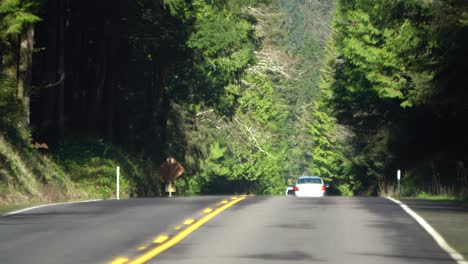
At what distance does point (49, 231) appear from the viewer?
59.1 ft

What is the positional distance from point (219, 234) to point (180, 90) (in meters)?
33.4

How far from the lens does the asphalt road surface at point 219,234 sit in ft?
48.4

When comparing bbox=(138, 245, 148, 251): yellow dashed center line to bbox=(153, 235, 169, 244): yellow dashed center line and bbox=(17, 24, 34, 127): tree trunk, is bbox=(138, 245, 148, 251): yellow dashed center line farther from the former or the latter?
bbox=(17, 24, 34, 127): tree trunk

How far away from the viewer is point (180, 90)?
5100 cm

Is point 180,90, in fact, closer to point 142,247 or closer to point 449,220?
point 449,220

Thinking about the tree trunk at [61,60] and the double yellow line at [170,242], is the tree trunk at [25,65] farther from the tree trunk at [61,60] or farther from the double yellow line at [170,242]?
the double yellow line at [170,242]

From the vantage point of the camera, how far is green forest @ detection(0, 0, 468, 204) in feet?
103

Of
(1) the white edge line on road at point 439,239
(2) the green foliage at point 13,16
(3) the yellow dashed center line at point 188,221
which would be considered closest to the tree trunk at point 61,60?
(2) the green foliage at point 13,16

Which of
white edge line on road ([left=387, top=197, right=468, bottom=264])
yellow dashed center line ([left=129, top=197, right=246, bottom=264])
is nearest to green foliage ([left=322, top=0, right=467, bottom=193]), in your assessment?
white edge line on road ([left=387, top=197, right=468, bottom=264])

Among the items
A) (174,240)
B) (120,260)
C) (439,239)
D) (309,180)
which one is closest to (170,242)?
(174,240)

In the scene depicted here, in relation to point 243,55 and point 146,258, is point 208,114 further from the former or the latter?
point 146,258

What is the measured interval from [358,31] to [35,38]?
17500 mm

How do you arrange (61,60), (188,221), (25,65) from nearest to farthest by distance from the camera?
(188,221) < (25,65) < (61,60)

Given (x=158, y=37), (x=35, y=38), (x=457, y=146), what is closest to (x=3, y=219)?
(x=35, y=38)
